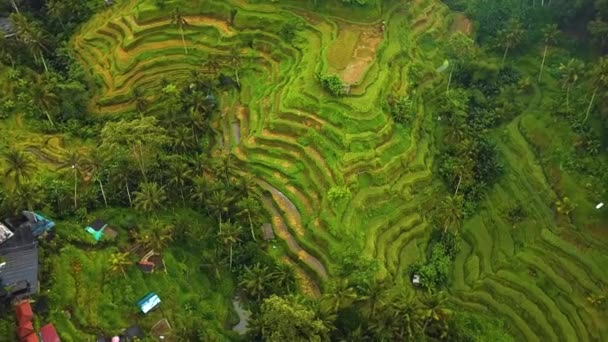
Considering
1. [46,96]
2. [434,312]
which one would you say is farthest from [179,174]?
[434,312]

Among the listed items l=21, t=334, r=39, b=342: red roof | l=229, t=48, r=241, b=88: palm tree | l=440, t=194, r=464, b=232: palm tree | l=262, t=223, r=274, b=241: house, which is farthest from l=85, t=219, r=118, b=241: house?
l=440, t=194, r=464, b=232: palm tree

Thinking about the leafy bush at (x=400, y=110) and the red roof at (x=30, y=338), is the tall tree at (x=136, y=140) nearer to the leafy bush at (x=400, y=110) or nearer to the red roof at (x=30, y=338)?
the red roof at (x=30, y=338)

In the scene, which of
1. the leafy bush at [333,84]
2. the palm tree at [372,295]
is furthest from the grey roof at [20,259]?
the leafy bush at [333,84]

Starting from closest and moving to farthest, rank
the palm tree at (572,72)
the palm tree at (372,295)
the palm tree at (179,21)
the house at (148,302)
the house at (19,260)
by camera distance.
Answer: the house at (19,260)
the palm tree at (372,295)
the house at (148,302)
the palm tree at (572,72)
the palm tree at (179,21)

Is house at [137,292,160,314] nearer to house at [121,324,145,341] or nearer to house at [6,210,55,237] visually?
house at [121,324,145,341]

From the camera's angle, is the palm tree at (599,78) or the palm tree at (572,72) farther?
the palm tree at (572,72)

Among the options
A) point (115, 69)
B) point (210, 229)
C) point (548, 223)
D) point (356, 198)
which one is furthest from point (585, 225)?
point (115, 69)

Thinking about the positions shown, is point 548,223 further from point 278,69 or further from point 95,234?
point 95,234
